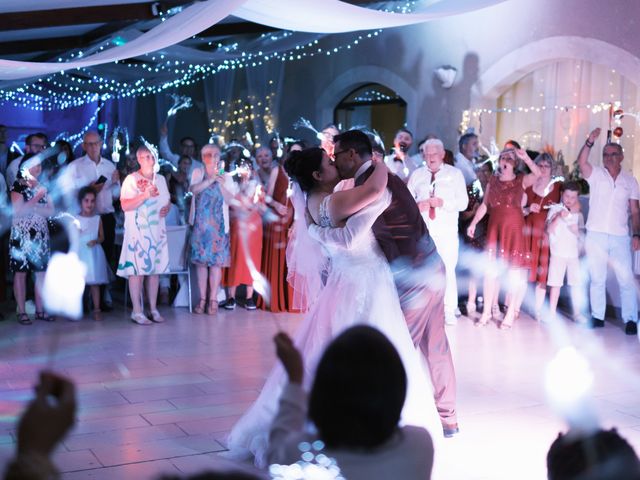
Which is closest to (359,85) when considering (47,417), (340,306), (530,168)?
(530,168)

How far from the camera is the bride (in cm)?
378

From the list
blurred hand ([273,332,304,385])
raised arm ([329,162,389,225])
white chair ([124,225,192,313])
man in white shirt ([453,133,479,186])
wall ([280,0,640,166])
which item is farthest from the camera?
wall ([280,0,640,166])

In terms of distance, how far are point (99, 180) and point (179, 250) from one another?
90 cm

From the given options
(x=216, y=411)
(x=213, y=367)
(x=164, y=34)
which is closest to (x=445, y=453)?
(x=216, y=411)

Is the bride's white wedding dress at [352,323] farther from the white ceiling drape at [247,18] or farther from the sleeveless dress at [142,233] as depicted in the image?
the sleeveless dress at [142,233]

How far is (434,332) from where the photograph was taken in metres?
4.23

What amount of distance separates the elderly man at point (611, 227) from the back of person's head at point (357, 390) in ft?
18.7

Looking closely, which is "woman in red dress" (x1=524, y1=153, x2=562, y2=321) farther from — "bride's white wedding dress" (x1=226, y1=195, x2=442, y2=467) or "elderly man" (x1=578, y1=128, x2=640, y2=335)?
"bride's white wedding dress" (x1=226, y1=195, x2=442, y2=467)

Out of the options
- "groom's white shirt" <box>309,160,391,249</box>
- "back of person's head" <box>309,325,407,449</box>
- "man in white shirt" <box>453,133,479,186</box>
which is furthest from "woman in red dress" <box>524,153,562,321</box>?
"back of person's head" <box>309,325,407,449</box>

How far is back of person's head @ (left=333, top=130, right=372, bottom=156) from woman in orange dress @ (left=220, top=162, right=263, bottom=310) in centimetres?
388

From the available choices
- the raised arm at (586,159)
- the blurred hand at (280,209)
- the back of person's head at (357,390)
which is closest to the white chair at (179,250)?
the blurred hand at (280,209)

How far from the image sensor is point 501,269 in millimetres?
7266

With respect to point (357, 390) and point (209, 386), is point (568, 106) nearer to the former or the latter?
point (209, 386)

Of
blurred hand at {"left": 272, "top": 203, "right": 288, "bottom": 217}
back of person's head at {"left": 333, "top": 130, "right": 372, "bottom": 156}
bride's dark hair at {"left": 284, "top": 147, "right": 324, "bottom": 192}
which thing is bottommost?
blurred hand at {"left": 272, "top": 203, "right": 288, "bottom": 217}
